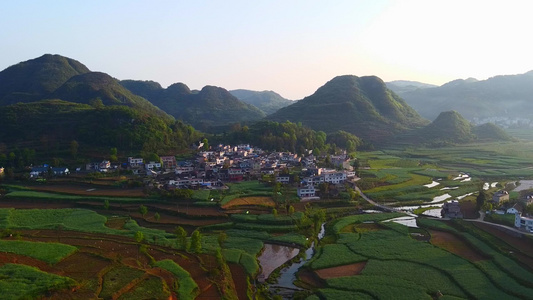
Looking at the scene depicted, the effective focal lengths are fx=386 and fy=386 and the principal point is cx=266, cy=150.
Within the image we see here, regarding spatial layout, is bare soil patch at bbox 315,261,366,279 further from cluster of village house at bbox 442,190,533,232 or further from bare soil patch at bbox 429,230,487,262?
cluster of village house at bbox 442,190,533,232

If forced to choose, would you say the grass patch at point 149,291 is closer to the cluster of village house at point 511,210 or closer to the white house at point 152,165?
the cluster of village house at point 511,210

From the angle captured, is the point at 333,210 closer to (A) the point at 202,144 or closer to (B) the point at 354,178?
(B) the point at 354,178

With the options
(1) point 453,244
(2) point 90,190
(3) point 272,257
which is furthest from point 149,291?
(2) point 90,190

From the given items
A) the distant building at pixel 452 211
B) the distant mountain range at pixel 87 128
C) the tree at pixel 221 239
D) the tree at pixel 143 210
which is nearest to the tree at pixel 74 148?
the distant mountain range at pixel 87 128

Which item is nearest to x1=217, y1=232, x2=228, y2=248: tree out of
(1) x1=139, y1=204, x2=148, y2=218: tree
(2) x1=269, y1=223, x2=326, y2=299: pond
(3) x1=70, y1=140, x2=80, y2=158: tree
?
(2) x1=269, y1=223, x2=326, y2=299: pond

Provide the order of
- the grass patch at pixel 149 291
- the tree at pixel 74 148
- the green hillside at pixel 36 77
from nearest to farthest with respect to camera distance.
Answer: the grass patch at pixel 149 291 < the tree at pixel 74 148 < the green hillside at pixel 36 77

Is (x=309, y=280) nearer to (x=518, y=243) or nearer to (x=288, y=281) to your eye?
(x=288, y=281)

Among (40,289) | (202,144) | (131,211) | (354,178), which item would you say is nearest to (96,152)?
(202,144)
